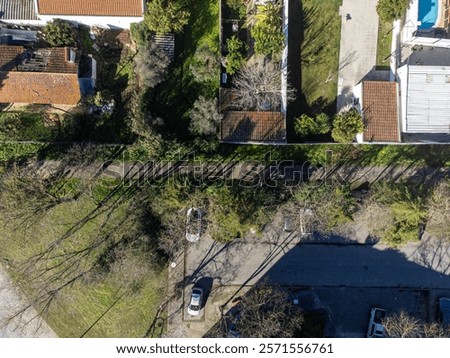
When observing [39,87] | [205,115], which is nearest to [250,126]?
[205,115]

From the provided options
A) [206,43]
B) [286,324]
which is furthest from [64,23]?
[286,324]

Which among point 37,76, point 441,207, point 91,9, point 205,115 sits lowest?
Answer: point 441,207

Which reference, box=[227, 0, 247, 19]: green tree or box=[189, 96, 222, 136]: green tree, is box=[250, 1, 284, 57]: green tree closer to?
box=[227, 0, 247, 19]: green tree

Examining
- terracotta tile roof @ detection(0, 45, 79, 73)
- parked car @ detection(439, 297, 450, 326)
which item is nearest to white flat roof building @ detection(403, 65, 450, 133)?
parked car @ detection(439, 297, 450, 326)

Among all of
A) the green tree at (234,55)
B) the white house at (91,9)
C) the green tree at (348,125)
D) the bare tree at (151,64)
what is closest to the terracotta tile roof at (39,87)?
the white house at (91,9)

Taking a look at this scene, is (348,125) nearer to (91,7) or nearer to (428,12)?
(428,12)

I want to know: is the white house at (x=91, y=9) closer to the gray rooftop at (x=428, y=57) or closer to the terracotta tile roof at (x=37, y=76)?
the terracotta tile roof at (x=37, y=76)
